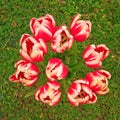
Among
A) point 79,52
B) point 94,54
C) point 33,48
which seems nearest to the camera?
point 33,48

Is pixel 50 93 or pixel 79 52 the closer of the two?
→ pixel 50 93

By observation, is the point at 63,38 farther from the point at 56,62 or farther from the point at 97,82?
the point at 97,82

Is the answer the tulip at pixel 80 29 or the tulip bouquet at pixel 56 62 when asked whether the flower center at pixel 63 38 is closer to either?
the tulip bouquet at pixel 56 62

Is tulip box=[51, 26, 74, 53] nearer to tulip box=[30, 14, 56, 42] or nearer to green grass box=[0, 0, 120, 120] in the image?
tulip box=[30, 14, 56, 42]

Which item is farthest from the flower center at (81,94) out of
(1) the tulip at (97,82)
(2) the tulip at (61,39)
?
(2) the tulip at (61,39)

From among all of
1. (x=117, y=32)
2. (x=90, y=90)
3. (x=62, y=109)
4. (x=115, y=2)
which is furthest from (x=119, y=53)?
(x=90, y=90)

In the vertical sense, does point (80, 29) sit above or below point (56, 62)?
above

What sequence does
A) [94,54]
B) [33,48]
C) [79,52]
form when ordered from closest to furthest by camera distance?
[33,48], [94,54], [79,52]

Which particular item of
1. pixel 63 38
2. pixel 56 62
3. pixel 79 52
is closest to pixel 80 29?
pixel 63 38
